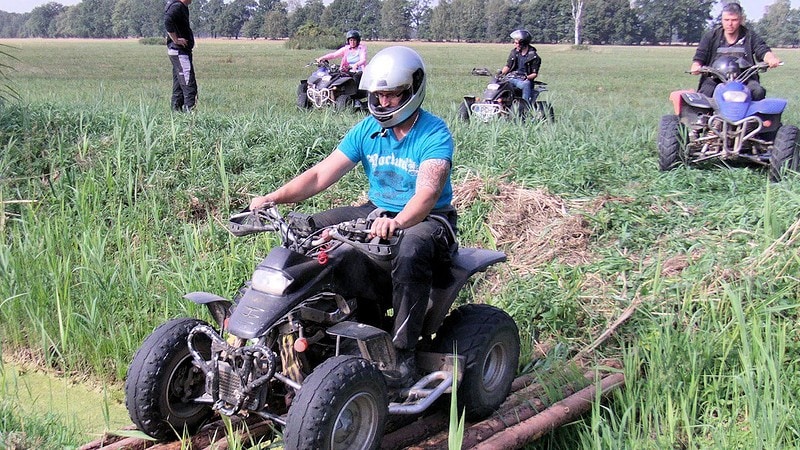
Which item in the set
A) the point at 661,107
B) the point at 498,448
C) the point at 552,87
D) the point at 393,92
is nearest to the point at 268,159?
the point at 393,92

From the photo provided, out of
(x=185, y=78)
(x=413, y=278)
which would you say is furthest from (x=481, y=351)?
(x=185, y=78)

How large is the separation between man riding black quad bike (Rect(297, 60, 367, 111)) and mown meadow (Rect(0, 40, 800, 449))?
492 centimetres

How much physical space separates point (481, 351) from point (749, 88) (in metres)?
6.00

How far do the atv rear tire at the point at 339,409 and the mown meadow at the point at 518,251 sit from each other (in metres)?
1.14

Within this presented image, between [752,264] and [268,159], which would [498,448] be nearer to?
[752,264]

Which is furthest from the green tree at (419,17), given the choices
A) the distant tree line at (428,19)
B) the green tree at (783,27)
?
the green tree at (783,27)

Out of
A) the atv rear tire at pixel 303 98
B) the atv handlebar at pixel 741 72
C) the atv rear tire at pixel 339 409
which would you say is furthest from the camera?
the atv rear tire at pixel 303 98

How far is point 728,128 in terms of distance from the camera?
8688 mm

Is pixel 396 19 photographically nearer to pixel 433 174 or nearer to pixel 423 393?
pixel 433 174

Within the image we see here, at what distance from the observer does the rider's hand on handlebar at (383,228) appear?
3.61 m

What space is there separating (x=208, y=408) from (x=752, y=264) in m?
3.65

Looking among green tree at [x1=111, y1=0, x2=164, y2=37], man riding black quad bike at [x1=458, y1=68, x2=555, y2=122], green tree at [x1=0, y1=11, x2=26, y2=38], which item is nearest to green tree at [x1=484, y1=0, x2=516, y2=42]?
green tree at [x1=111, y1=0, x2=164, y2=37]

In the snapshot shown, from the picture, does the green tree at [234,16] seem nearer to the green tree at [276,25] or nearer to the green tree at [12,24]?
the green tree at [276,25]

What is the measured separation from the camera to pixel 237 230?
3.88m
